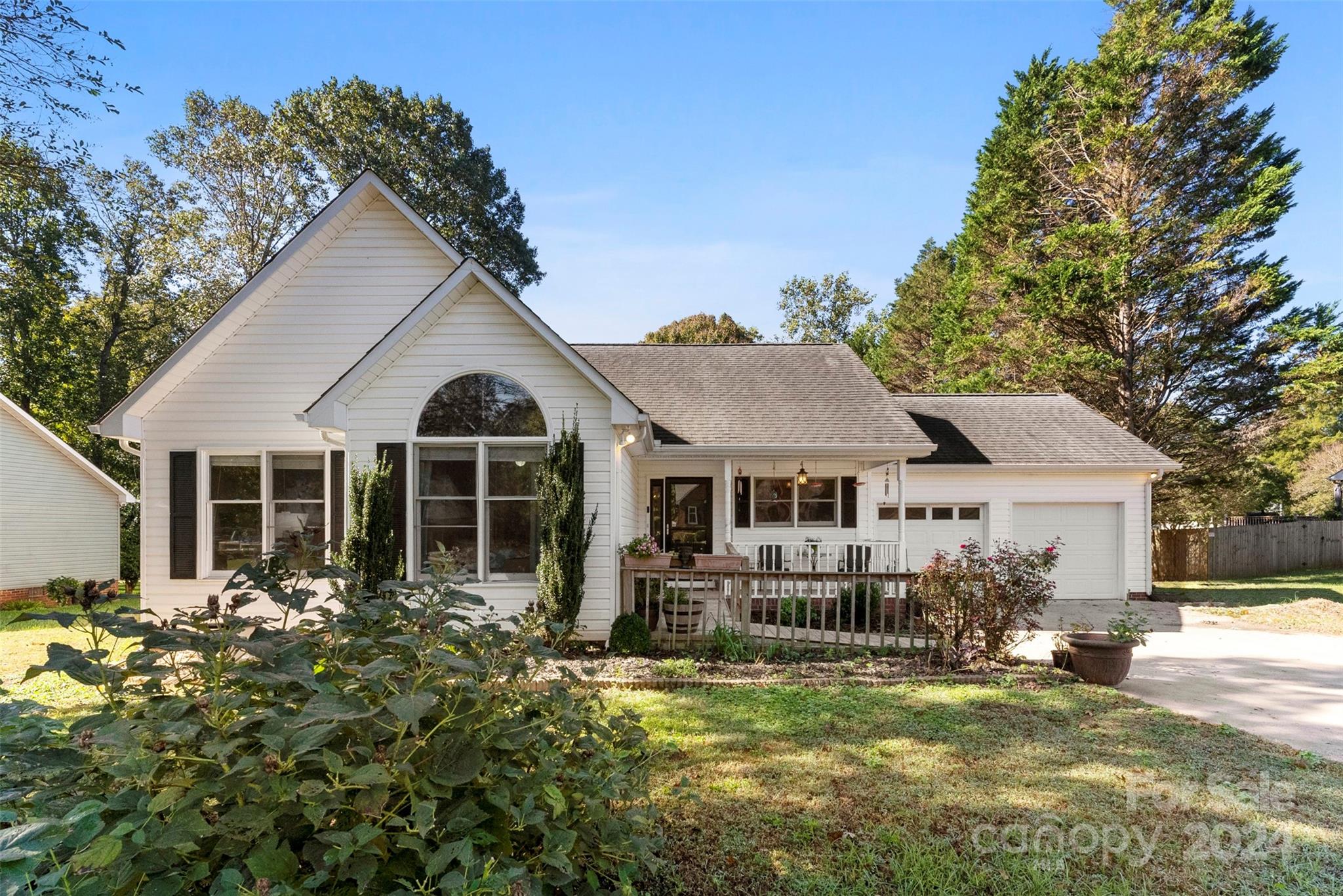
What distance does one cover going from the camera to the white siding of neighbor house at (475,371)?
28.0ft

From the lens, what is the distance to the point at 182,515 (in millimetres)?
9539

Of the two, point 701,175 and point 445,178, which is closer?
point 701,175

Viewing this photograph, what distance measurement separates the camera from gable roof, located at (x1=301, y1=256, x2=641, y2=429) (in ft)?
27.1

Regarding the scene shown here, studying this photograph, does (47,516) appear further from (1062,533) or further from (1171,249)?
(1171,249)

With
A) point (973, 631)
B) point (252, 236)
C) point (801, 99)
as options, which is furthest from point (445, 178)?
point (973, 631)

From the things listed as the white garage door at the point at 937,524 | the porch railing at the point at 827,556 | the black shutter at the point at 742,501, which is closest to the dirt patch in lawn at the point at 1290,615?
the white garage door at the point at 937,524

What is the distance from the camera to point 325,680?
1966 mm

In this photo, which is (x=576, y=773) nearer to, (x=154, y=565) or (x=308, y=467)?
(x=308, y=467)

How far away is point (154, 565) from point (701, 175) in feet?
38.6

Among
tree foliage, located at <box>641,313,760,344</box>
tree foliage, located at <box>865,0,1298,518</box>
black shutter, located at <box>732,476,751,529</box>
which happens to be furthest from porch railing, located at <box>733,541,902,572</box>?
tree foliage, located at <box>641,313,760,344</box>

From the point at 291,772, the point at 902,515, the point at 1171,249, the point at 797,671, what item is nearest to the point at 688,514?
the point at 902,515

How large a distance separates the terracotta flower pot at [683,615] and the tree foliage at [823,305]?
3345 centimetres

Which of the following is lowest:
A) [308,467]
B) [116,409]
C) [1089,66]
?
[308,467]

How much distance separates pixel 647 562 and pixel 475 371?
3.58m
